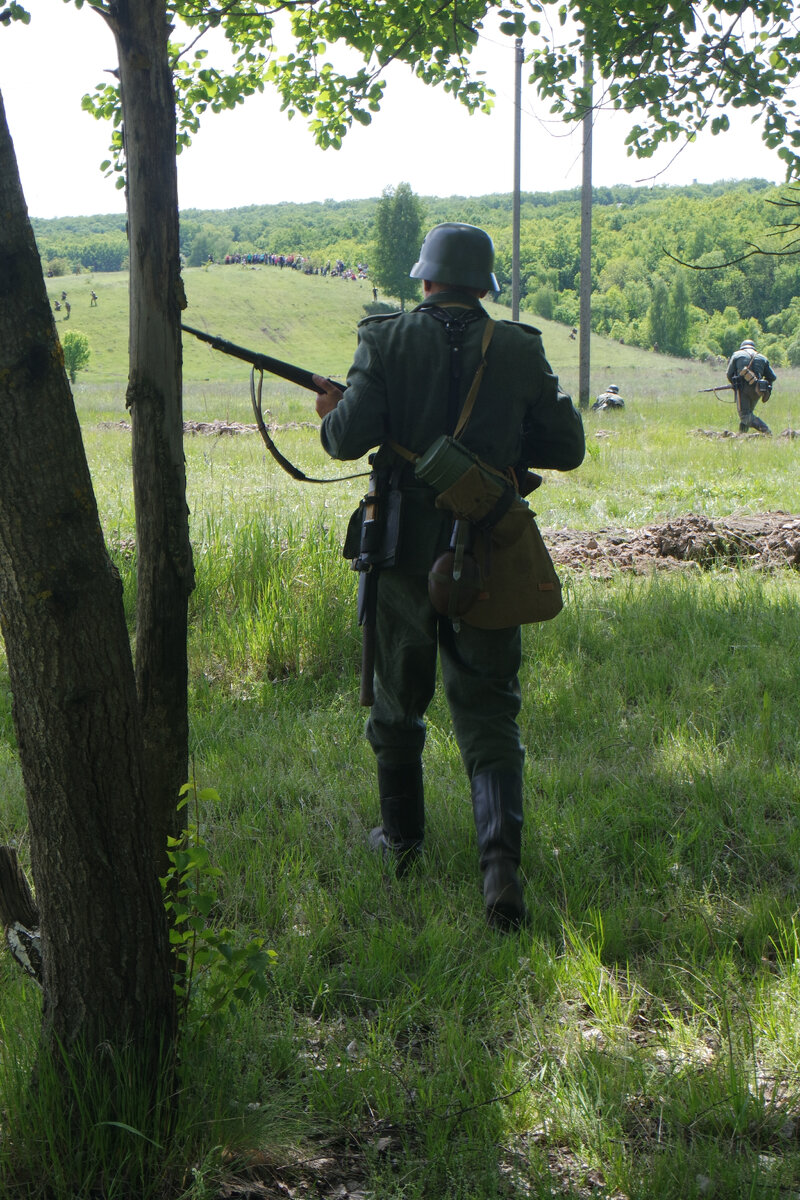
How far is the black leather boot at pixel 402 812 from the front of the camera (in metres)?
3.57

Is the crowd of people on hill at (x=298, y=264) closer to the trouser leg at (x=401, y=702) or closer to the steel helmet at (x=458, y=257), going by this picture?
the steel helmet at (x=458, y=257)

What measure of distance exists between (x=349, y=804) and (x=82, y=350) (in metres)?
73.8

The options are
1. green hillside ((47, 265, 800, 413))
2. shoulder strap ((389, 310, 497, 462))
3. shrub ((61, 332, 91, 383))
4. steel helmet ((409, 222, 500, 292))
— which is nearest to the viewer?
shoulder strap ((389, 310, 497, 462))

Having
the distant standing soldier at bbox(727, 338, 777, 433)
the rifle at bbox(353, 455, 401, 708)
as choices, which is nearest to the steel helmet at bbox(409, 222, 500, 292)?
the rifle at bbox(353, 455, 401, 708)

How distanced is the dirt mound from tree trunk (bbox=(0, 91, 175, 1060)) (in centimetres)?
619

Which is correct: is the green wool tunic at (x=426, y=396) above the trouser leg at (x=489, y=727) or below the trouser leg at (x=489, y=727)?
above

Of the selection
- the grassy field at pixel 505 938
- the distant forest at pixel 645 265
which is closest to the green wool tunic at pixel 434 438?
the grassy field at pixel 505 938

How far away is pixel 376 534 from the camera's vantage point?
11.1 ft

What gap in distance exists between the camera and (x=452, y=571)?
10.4 ft

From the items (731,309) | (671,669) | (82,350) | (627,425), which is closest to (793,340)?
(731,309)

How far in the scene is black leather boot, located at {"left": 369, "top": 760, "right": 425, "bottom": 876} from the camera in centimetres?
357

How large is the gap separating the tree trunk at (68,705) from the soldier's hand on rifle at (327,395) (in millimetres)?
1690

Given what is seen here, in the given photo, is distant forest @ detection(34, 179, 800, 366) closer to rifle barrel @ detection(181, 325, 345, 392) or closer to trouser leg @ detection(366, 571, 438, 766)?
rifle barrel @ detection(181, 325, 345, 392)

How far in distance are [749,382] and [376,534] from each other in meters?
17.3
